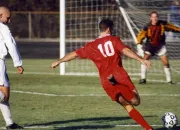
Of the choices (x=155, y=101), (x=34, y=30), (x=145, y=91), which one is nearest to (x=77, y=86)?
(x=145, y=91)

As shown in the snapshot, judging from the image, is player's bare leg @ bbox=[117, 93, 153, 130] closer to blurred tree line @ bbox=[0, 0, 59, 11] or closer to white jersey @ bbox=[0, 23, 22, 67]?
white jersey @ bbox=[0, 23, 22, 67]

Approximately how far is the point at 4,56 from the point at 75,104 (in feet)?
12.5

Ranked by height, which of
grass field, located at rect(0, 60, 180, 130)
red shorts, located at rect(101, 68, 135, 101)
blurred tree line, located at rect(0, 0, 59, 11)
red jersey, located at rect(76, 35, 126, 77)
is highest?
red jersey, located at rect(76, 35, 126, 77)

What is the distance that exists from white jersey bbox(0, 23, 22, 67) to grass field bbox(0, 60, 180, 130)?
117 cm

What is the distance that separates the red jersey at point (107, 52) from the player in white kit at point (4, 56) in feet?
3.65

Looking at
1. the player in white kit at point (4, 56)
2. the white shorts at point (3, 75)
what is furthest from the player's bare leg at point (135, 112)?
the white shorts at point (3, 75)

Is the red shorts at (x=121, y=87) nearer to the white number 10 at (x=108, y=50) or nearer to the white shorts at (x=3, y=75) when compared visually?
the white number 10 at (x=108, y=50)

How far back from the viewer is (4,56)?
418 inches

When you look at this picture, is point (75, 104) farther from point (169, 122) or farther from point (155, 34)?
point (155, 34)

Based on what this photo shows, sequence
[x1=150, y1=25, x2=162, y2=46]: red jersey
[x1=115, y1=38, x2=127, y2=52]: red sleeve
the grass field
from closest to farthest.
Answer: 1. [x1=115, y1=38, x2=127, y2=52]: red sleeve
2. the grass field
3. [x1=150, y1=25, x2=162, y2=46]: red jersey

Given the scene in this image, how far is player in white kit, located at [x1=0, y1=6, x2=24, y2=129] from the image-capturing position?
10.4 meters

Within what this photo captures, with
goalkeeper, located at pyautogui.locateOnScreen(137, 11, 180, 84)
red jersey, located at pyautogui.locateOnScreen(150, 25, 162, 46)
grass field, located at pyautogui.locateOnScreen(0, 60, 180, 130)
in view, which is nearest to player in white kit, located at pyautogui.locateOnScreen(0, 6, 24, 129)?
grass field, located at pyautogui.locateOnScreen(0, 60, 180, 130)

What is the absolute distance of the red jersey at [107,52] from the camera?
10.4m

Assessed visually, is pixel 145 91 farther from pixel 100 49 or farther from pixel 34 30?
pixel 34 30
